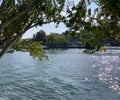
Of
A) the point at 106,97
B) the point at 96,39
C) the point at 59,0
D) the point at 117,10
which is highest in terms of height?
the point at 59,0

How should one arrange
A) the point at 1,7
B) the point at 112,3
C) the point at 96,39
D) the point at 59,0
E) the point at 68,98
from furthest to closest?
the point at 68,98
the point at 59,0
the point at 96,39
the point at 1,7
the point at 112,3

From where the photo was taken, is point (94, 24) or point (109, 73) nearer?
point (94, 24)

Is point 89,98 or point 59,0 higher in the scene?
point 59,0

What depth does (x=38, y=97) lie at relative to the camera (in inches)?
1812

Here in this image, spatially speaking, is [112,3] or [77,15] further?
[77,15]

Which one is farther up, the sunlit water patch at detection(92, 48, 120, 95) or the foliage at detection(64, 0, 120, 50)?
the foliage at detection(64, 0, 120, 50)

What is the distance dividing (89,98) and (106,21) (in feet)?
108

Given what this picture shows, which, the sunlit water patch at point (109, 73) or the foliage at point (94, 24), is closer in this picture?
the foliage at point (94, 24)

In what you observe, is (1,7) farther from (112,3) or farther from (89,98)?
(89,98)

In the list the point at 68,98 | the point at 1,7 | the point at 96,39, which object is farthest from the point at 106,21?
the point at 68,98

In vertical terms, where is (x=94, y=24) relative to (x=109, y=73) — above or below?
above

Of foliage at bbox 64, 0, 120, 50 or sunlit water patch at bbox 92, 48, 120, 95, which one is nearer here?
foliage at bbox 64, 0, 120, 50

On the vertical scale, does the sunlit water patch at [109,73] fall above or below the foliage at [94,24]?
below

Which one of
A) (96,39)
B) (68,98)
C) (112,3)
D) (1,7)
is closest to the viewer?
(112,3)
